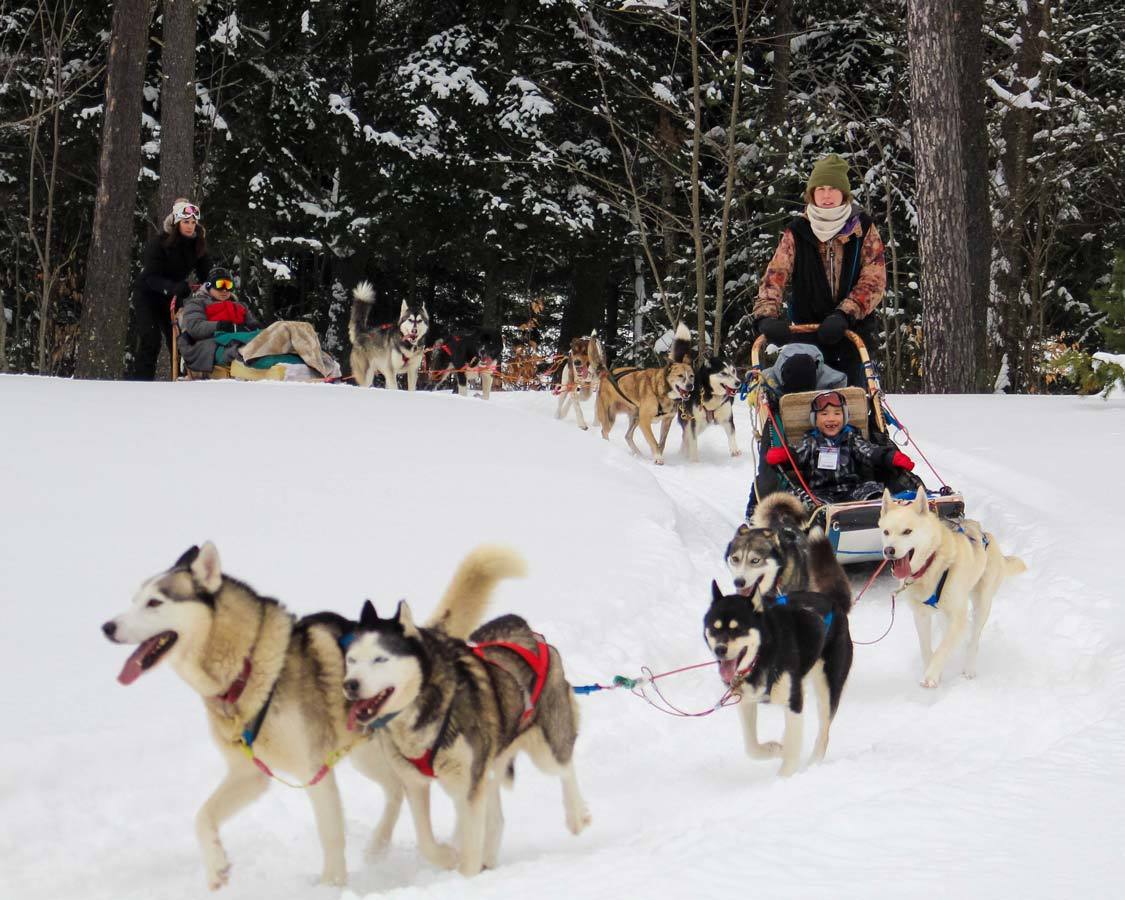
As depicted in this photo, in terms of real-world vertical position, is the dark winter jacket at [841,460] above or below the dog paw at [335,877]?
above

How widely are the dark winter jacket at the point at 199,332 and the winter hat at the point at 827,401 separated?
5944 mm

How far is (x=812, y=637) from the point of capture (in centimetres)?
404

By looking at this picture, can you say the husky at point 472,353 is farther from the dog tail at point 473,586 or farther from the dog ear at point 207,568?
the dog ear at point 207,568

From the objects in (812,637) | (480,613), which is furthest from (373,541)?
(812,637)

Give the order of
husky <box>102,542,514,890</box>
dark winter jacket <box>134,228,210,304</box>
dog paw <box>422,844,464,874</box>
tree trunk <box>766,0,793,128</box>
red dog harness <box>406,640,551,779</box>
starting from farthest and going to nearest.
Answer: tree trunk <box>766,0,793,128</box>, dark winter jacket <box>134,228,210,304</box>, red dog harness <box>406,640,551,779</box>, dog paw <box>422,844,464,874</box>, husky <box>102,542,514,890</box>

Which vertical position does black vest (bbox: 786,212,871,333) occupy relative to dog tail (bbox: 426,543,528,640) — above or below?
above

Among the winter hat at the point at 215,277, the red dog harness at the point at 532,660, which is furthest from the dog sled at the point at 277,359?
the red dog harness at the point at 532,660

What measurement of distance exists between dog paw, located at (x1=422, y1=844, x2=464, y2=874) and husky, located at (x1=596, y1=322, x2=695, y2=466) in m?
6.96

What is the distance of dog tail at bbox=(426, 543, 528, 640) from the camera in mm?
3408

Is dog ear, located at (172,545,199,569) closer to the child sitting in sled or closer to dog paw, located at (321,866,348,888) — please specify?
dog paw, located at (321,866,348,888)

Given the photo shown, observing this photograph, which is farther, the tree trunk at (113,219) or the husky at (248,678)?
the tree trunk at (113,219)

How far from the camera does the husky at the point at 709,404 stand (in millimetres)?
9633

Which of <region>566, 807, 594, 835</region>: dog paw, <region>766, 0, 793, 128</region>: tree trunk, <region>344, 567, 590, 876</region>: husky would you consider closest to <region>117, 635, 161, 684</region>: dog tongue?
<region>344, 567, 590, 876</region>: husky

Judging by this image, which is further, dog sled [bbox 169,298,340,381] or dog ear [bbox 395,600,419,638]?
dog sled [bbox 169,298,340,381]
